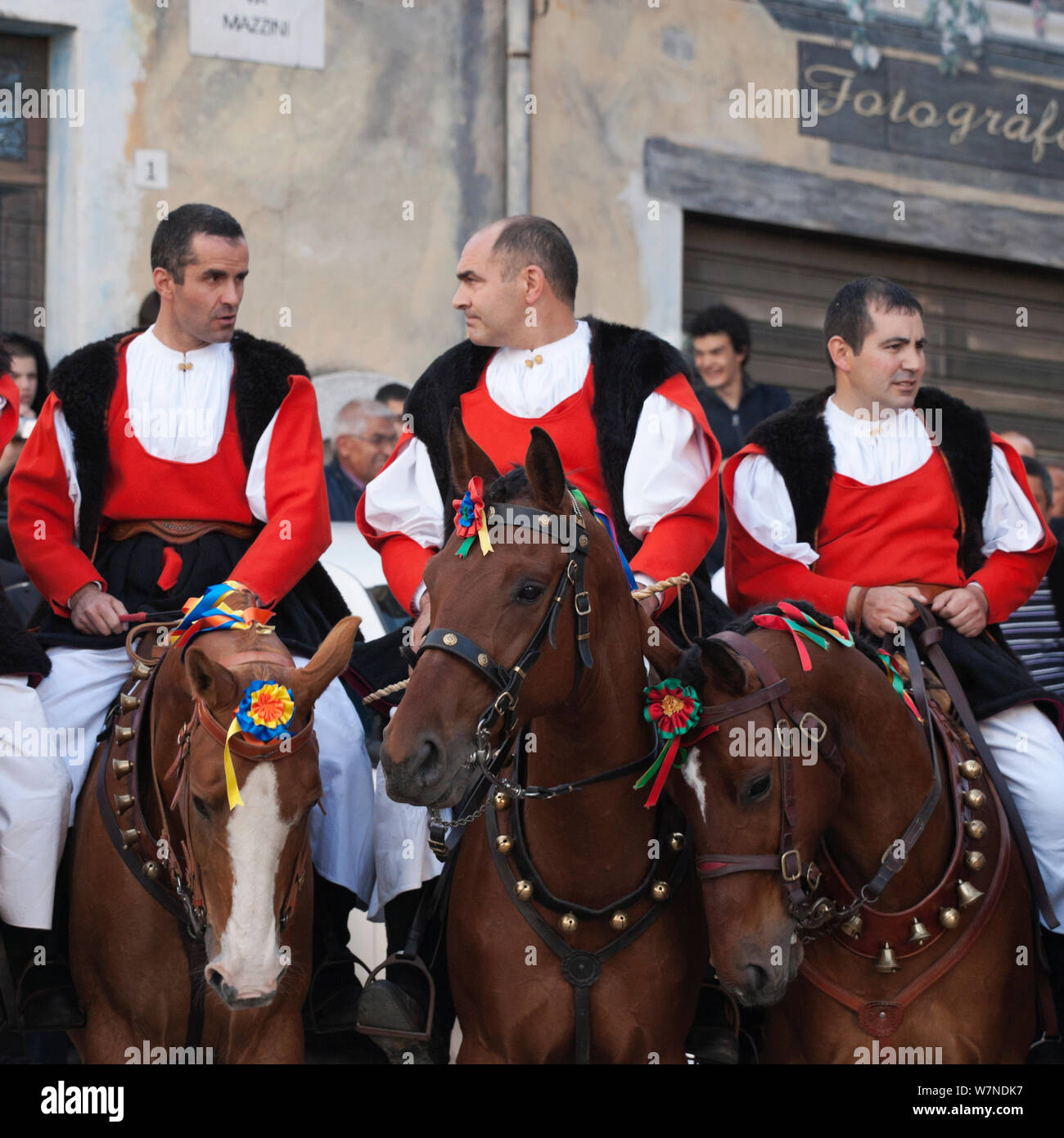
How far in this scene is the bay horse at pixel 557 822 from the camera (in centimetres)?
429

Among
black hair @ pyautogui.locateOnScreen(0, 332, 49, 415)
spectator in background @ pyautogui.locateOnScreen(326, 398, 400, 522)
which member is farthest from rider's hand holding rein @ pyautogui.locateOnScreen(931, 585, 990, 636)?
spectator in background @ pyautogui.locateOnScreen(326, 398, 400, 522)

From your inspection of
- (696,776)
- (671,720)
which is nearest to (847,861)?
(696,776)

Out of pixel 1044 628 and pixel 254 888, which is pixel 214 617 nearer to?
pixel 254 888

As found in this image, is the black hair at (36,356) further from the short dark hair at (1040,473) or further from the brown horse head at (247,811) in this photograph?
the short dark hair at (1040,473)

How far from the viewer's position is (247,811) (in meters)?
4.31

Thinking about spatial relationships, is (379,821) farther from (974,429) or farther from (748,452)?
(974,429)

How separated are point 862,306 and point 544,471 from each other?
72.0 inches

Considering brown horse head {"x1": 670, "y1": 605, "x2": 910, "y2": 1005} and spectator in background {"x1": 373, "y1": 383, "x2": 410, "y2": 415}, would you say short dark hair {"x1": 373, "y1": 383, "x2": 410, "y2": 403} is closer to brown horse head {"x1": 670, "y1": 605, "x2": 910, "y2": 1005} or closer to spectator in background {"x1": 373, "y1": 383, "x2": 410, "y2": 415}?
spectator in background {"x1": 373, "y1": 383, "x2": 410, "y2": 415}

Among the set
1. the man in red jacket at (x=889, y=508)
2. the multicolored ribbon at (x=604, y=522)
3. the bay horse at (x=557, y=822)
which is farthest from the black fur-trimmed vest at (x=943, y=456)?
the bay horse at (x=557, y=822)

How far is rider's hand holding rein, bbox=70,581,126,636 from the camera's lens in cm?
540

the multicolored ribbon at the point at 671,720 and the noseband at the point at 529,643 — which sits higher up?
the noseband at the point at 529,643

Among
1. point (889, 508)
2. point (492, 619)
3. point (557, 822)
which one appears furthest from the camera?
point (889, 508)

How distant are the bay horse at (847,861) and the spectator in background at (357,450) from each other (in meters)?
5.23
